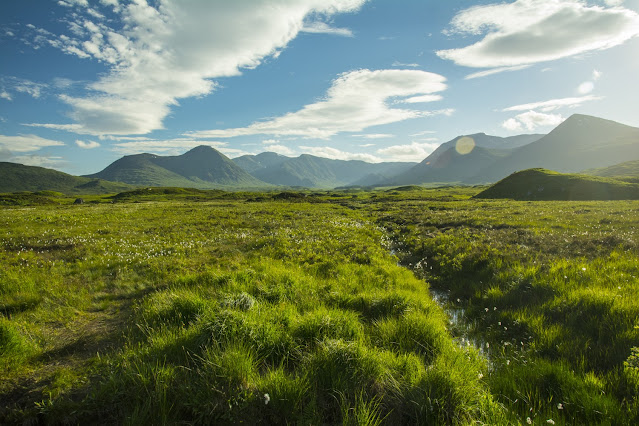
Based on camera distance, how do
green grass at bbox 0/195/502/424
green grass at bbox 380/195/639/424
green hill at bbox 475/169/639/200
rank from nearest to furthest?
1. green grass at bbox 0/195/502/424
2. green grass at bbox 380/195/639/424
3. green hill at bbox 475/169/639/200

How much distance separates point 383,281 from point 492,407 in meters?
6.26

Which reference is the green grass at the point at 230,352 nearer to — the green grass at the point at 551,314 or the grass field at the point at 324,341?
the grass field at the point at 324,341

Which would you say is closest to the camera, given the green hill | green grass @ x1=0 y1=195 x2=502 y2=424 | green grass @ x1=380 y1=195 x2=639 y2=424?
green grass @ x1=0 y1=195 x2=502 y2=424

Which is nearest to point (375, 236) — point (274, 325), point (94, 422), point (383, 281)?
point (383, 281)

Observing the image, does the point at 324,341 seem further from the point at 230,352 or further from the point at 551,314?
the point at 551,314

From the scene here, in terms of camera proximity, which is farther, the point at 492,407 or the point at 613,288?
the point at 613,288

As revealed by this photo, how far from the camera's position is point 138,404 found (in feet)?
13.0

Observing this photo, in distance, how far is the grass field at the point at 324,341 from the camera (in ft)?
13.1

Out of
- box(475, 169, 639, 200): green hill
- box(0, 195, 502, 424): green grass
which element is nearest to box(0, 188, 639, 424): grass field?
box(0, 195, 502, 424): green grass

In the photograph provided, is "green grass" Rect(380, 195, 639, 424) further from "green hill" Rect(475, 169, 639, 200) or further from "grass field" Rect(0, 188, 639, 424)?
"green hill" Rect(475, 169, 639, 200)

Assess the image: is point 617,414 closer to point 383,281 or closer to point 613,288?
point 613,288

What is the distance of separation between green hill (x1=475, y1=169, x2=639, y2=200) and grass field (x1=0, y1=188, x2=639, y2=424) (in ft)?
171

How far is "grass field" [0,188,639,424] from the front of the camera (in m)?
4.00

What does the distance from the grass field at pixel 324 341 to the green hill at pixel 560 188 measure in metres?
52.2
